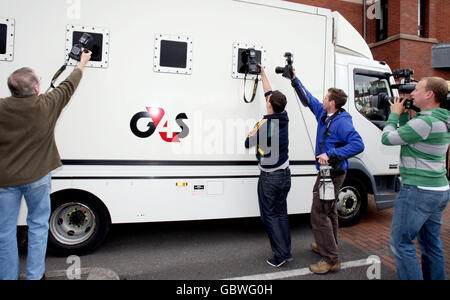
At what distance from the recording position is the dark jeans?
123 inches

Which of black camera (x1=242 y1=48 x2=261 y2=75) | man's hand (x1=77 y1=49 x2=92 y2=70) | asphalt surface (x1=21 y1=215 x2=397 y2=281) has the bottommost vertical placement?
asphalt surface (x1=21 y1=215 x2=397 y2=281)

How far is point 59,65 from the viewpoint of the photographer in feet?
9.96

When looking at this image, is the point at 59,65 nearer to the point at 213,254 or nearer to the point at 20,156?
the point at 20,156

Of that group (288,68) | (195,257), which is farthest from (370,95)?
(195,257)

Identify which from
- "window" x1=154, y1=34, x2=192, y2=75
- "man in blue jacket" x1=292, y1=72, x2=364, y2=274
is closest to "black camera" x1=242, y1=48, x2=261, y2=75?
"window" x1=154, y1=34, x2=192, y2=75

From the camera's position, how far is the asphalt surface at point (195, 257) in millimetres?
3061

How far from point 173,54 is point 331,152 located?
203cm

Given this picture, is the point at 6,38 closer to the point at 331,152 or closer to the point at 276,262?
the point at 331,152

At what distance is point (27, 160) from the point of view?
2.33 meters

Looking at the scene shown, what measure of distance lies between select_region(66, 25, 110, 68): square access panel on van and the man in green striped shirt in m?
2.89

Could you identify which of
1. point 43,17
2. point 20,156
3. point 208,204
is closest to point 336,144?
point 208,204

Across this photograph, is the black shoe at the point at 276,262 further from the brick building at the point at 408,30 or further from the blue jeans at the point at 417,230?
the brick building at the point at 408,30

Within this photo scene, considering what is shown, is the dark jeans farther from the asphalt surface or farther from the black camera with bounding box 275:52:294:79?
the black camera with bounding box 275:52:294:79

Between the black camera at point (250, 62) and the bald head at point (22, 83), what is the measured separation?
2157mm
